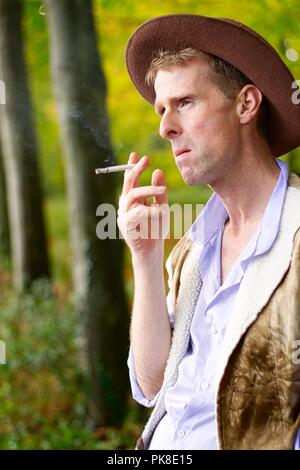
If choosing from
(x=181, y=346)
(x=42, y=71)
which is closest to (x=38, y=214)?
(x=42, y=71)

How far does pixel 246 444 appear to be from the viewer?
5.42 ft

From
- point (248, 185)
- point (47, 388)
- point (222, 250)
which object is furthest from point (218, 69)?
point (47, 388)

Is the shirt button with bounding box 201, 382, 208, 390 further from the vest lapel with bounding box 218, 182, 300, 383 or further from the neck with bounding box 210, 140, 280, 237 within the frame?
the neck with bounding box 210, 140, 280, 237

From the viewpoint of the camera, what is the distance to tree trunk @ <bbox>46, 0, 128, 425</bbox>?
11.4 ft

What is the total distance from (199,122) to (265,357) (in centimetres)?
54

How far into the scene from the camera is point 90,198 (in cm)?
376

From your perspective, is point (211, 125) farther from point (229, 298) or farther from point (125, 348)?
point (125, 348)

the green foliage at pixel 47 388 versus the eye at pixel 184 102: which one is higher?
the eye at pixel 184 102

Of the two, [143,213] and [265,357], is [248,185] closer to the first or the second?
[143,213]

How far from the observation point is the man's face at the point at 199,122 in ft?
5.62

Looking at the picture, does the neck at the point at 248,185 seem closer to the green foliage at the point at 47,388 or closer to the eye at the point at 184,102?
the eye at the point at 184,102

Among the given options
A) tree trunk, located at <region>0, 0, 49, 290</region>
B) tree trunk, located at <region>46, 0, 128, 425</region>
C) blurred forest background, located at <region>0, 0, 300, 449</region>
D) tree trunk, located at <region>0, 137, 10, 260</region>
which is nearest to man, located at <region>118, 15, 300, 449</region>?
blurred forest background, located at <region>0, 0, 300, 449</region>

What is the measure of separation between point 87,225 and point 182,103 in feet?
7.01

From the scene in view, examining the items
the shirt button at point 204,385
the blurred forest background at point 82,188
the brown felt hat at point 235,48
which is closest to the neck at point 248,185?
the brown felt hat at point 235,48
